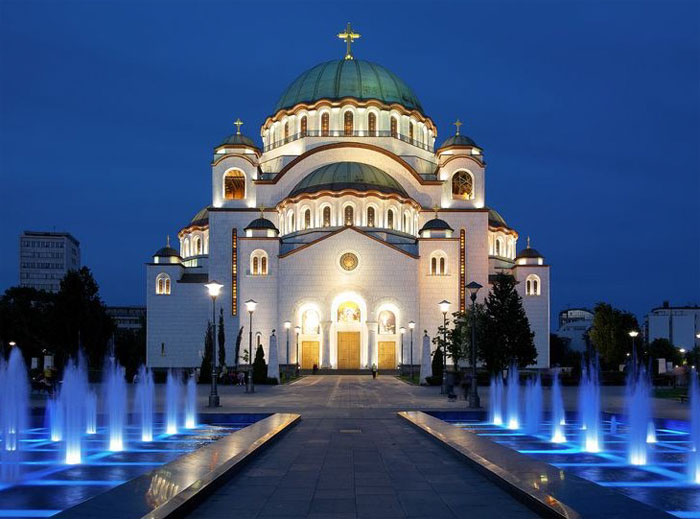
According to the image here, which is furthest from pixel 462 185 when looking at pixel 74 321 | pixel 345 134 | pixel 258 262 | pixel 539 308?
pixel 74 321

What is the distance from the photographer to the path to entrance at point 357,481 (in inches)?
328

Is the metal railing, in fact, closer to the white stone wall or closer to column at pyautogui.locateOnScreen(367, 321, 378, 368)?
the white stone wall

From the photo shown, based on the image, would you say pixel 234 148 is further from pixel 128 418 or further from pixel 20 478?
pixel 20 478

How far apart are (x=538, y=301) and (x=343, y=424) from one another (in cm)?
4058

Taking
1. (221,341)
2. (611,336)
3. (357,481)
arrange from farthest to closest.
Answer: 1. (611,336)
2. (221,341)
3. (357,481)

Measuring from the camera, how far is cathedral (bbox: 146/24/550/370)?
169ft

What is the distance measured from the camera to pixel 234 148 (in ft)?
190

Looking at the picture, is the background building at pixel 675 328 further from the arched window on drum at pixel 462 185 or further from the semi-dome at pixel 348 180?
the semi-dome at pixel 348 180

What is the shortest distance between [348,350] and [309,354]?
259 centimetres

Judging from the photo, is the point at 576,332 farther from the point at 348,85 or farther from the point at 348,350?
the point at 348,350

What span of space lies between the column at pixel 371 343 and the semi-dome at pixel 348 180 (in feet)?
29.5

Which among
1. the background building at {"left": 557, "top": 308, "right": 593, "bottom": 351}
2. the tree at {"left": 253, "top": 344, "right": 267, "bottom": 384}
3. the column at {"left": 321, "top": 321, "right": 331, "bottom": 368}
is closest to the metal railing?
the column at {"left": 321, "top": 321, "right": 331, "bottom": 368}

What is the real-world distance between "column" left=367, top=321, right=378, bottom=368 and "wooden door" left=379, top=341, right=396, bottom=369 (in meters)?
0.68

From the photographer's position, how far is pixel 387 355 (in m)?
51.4
